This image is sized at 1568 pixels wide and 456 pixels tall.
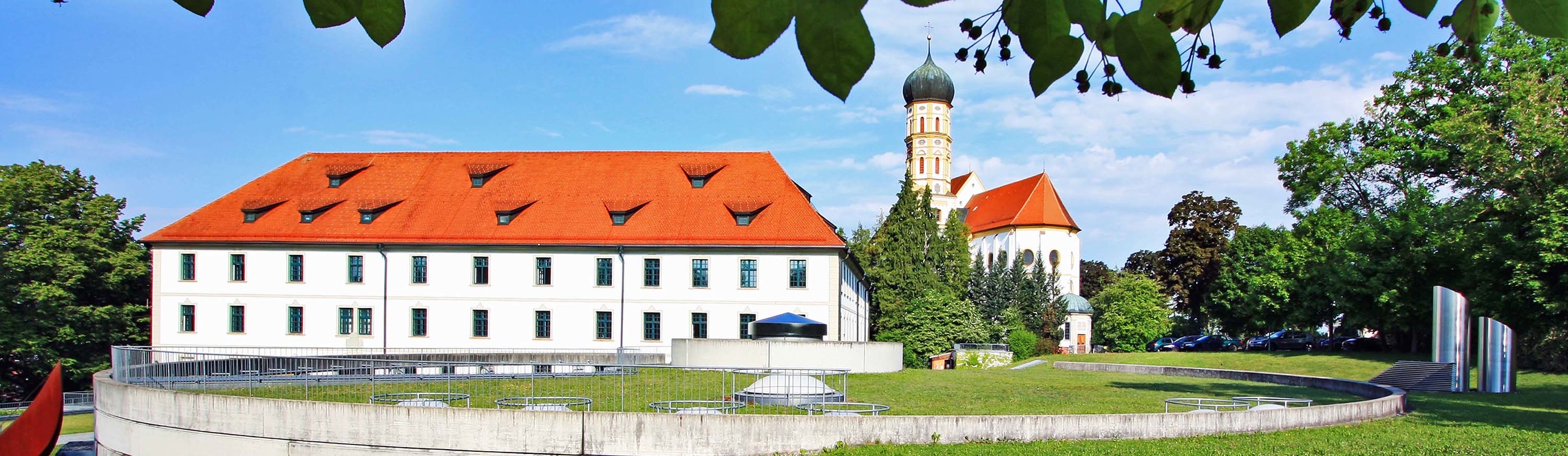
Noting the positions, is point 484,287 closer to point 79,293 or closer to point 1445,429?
point 79,293

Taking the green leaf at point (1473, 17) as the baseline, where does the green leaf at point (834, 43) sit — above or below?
below

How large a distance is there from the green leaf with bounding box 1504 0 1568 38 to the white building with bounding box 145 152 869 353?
38195 millimetres

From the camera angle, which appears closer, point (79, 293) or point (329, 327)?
point (329, 327)

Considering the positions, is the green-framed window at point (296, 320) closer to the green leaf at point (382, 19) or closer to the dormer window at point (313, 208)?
the dormer window at point (313, 208)

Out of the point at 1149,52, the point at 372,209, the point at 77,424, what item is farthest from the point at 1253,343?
the point at 1149,52

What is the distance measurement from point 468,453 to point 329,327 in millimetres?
29267

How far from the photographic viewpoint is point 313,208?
42.8 meters

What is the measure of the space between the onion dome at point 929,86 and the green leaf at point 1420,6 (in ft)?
314

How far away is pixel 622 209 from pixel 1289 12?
41.2 m

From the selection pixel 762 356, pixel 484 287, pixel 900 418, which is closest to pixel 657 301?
pixel 484 287

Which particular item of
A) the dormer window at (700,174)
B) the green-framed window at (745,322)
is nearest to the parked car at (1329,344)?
the green-framed window at (745,322)

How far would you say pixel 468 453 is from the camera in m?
15.4

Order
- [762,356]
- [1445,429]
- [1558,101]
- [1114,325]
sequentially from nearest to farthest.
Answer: [1445,429] → [762,356] → [1558,101] → [1114,325]

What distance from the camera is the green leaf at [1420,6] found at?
1.87 meters
